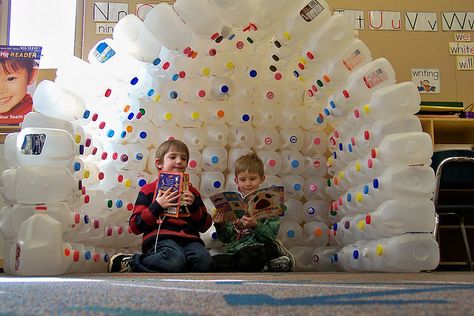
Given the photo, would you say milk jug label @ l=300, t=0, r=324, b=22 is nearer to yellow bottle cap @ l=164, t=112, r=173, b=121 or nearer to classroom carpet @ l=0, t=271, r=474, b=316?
yellow bottle cap @ l=164, t=112, r=173, b=121

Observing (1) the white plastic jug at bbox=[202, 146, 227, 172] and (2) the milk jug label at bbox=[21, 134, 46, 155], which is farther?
(1) the white plastic jug at bbox=[202, 146, 227, 172]

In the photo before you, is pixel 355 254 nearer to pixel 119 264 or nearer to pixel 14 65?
pixel 119 264

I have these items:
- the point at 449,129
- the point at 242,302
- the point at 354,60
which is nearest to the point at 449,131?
the point at 449,129

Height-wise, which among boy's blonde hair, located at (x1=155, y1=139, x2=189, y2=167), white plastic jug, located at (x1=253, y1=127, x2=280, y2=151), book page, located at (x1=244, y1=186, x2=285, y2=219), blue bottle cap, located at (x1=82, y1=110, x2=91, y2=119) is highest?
blue bottle cap, located at (x1=82, y1=110, x2=91, y2=119)

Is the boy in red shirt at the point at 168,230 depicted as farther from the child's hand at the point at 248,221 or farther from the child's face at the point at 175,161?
the child's hand at the point at 248,221

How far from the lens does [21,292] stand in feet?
3.25

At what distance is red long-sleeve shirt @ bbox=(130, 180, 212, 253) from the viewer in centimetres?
222

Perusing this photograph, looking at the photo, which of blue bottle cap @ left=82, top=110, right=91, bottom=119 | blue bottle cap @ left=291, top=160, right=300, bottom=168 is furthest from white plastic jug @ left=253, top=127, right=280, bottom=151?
blue bottle cap @ left=82, top=110, right=91, bottom=119

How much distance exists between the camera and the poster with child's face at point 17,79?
3.15 metres

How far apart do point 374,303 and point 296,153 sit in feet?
6.33

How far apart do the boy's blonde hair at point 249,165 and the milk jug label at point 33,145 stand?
Result: 858 mm

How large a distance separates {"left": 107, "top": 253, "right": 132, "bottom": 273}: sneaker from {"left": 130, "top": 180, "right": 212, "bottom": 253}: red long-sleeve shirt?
0.08 meters

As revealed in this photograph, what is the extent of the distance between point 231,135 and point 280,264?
0.71m

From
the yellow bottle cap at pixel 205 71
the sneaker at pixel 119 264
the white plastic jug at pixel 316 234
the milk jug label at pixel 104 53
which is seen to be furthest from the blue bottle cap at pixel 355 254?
the milk jug label at pixel 104 53
